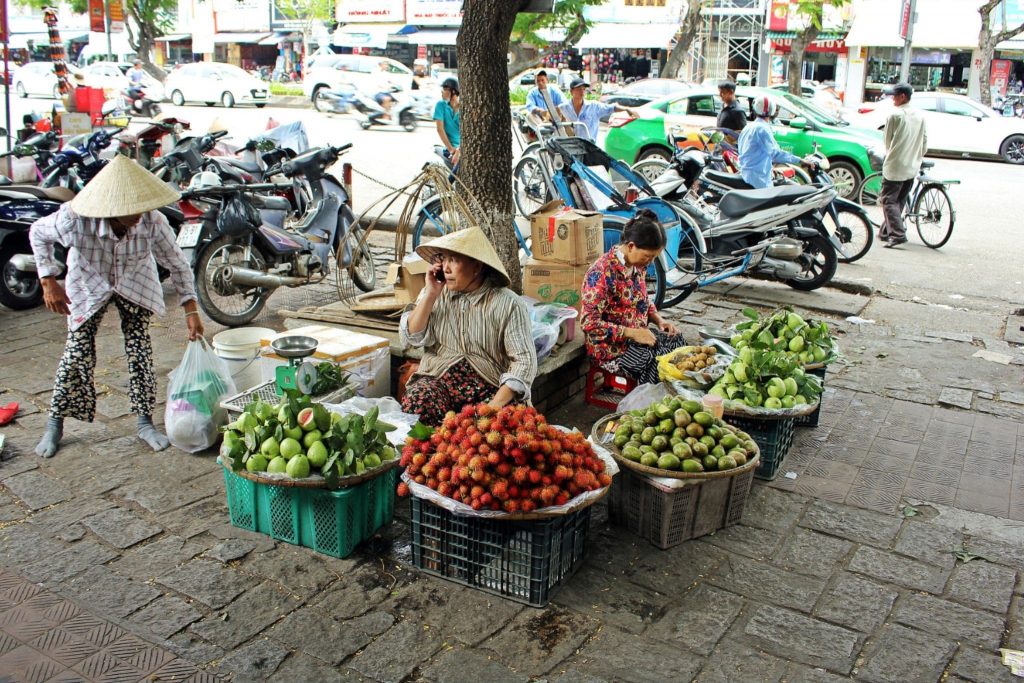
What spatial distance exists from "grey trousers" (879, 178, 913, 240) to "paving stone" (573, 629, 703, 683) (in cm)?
874

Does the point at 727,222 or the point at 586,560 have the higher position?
the point at 727,222

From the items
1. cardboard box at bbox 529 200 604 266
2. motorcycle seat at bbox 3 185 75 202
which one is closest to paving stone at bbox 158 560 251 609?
cardboard box at bbox 529 200 604 266

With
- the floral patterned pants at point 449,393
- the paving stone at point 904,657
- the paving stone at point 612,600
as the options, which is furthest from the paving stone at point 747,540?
the floral patterned pants at point 449,393

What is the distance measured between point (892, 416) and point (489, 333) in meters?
2.87

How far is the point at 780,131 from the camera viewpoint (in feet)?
46.9

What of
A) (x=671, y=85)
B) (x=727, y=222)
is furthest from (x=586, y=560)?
(x=671, y=85)

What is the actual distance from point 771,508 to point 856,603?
81cm

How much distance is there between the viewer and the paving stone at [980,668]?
3.15 meters

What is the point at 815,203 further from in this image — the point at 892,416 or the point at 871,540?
the point at 871,540

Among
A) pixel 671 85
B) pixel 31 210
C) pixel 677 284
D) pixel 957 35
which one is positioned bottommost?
pixel 677 284

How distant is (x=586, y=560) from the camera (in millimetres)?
3850

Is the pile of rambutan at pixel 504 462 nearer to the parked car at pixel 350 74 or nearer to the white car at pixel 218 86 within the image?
the parked car at pixel 350 74

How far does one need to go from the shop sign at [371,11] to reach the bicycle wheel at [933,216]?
115 ft

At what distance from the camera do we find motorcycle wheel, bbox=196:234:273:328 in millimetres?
6629
